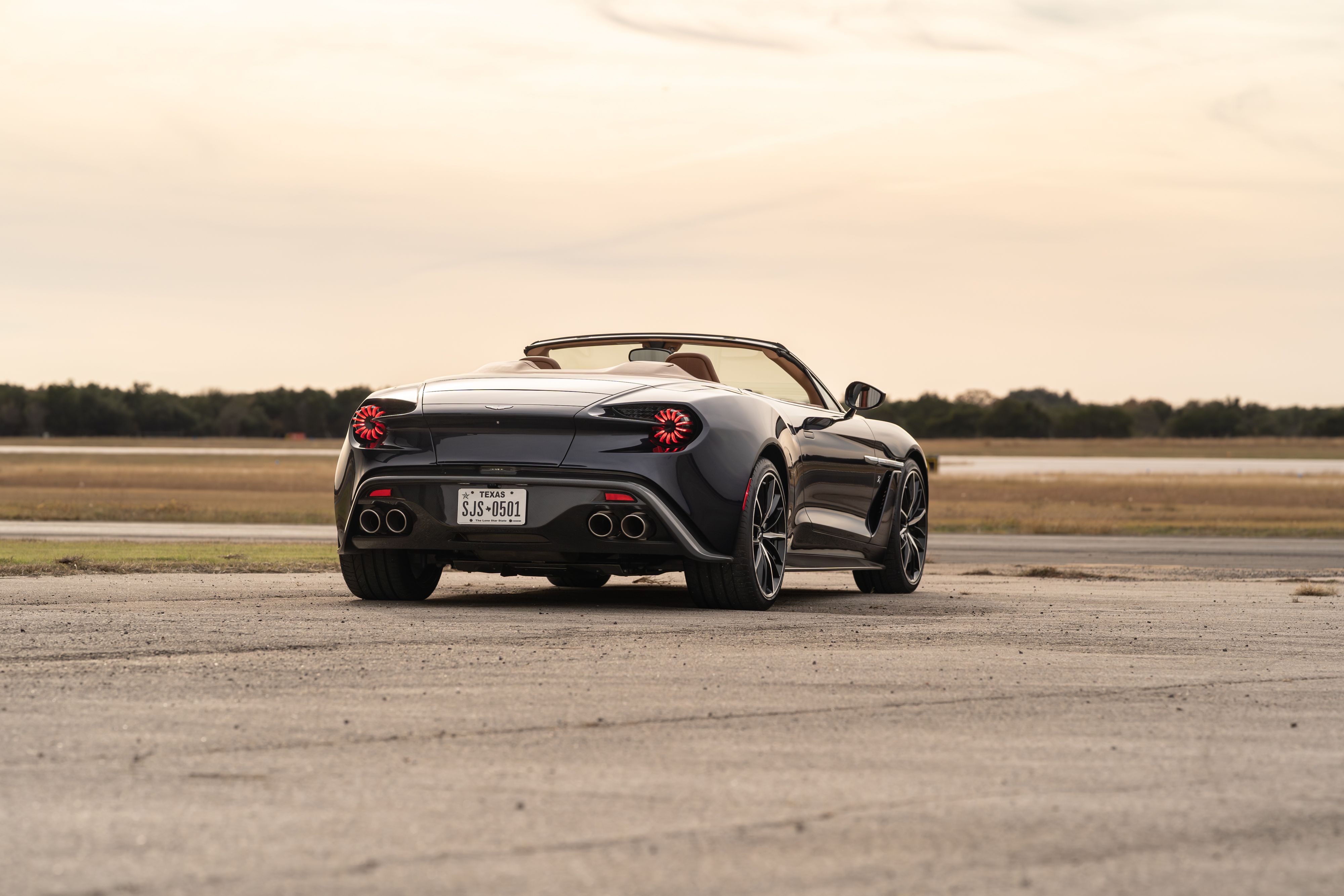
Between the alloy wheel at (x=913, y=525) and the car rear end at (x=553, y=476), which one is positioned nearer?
the car rear end at (x=553, y=476)

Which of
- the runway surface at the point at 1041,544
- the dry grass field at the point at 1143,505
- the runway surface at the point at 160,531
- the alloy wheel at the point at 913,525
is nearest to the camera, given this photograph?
the alloy wheel at the point at 913,525

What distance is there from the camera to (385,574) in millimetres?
8516

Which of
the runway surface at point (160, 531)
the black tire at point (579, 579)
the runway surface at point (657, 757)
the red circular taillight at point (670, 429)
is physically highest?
the red circular taillight at point (670, 429)

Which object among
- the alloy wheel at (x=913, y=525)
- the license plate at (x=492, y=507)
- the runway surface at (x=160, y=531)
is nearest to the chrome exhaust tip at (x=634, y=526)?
the license plate at (x=492, y=507)

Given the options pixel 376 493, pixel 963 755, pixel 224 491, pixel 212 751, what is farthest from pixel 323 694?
pixel 224 491

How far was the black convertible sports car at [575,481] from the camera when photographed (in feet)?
25.3

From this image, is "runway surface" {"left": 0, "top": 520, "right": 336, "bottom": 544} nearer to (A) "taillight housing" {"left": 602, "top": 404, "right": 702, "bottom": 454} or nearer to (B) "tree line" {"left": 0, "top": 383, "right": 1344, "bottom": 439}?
(A) "taillight housing" {"left": 602, "top": 404, "right": 702, "bottom": 454}

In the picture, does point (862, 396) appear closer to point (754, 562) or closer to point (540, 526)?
point (754, 562)

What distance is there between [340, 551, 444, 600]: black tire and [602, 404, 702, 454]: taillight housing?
1457 mm

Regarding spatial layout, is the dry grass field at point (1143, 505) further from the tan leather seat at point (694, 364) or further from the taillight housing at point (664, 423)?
the taillight housing at point (664, 423)

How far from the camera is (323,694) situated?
16.9 feet

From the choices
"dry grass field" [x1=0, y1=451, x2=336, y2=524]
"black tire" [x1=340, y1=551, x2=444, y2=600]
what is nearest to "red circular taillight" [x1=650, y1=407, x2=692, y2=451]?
"black tire" [x1=340, y1=551, x2=444, y2=600]

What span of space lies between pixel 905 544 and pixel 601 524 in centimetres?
346

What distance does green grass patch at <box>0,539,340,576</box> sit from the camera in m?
12.0
